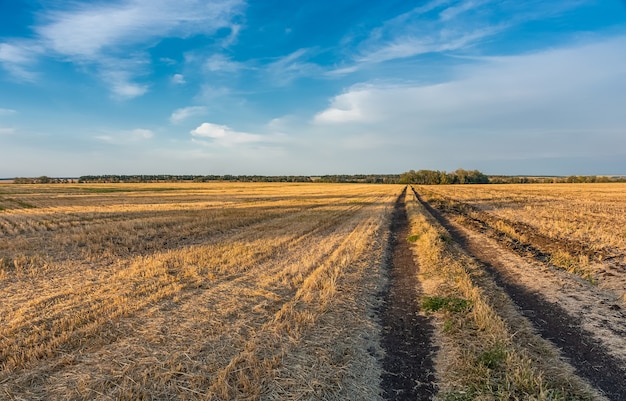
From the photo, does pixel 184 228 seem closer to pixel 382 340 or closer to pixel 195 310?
pixel 195 310

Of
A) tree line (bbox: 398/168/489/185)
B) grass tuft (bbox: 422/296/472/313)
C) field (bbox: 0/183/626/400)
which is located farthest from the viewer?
tree line (bbox: 398/168/489/185)

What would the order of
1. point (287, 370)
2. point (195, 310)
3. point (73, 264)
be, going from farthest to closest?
point (73, 264) < point (195, 310) < point (287, 370)

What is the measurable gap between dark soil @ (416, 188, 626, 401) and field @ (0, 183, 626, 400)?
29 mm

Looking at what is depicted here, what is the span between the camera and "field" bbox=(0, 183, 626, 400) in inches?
179

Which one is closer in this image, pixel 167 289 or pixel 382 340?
pixel 382 340

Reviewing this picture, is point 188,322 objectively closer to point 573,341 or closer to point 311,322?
point 311,322

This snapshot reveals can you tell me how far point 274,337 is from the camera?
5.93 meters

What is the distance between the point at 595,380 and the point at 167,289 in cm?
854

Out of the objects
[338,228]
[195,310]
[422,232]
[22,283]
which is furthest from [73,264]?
[422,232]

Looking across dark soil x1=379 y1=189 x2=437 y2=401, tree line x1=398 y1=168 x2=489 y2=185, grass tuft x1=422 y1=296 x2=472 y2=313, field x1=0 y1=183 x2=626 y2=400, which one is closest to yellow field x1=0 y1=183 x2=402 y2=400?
field x1=0 y1=183 x2=626 y2=400

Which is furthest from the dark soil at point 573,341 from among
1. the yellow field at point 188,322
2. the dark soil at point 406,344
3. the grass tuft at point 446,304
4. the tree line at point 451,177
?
the tree line at point 451,177

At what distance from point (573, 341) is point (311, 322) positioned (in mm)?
4638

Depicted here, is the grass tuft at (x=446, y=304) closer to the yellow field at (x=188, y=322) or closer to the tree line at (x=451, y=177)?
the yellow field at (x=188, y=322)

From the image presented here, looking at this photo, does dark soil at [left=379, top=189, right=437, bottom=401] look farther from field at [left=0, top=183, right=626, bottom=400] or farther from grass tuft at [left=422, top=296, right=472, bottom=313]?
grass tuft at [left=422, top=296, right=472, bottom=313]
